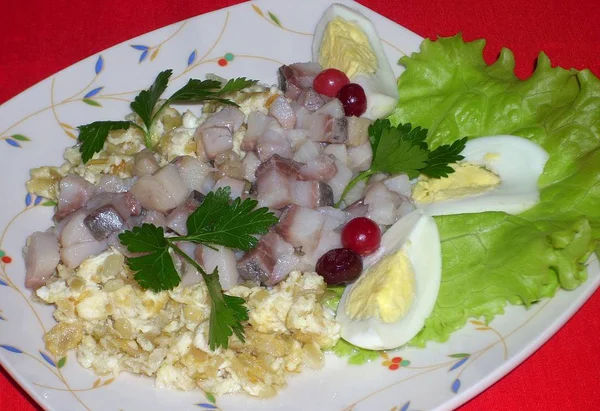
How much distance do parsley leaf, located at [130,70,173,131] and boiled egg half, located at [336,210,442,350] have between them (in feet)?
A: 4.47

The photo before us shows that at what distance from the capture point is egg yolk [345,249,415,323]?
3152 millimetres

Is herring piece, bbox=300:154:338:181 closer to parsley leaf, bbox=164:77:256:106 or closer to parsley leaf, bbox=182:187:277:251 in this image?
parsley leaf, bbox=182:187:277:251

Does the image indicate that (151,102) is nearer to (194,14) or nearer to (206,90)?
(206,90)

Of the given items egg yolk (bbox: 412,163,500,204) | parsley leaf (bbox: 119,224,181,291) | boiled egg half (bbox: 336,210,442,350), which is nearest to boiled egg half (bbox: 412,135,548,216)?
egg yolk (bbox: 412,163,500,204)

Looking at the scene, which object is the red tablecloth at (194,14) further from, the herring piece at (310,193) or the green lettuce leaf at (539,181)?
the herring piece at (310,193)

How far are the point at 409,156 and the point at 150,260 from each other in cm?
130

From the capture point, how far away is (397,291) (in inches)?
→ 125

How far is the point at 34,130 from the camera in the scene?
399 cm

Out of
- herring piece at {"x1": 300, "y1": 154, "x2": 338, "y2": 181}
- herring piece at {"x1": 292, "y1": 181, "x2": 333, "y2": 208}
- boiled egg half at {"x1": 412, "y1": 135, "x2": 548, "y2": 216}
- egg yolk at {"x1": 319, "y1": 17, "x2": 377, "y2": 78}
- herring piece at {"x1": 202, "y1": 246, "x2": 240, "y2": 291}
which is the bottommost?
boiled egg half at {"x1": 412, "y1": 135, "x2": 548, "y2": 216}

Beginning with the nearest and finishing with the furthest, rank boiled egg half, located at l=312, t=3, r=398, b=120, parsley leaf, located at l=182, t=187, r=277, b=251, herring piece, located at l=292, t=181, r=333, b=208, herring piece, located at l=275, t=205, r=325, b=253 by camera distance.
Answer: parsley leaf, located at l=182, t=187, r=277, b=251
herring piece, located at l=275, t=205, r=325, b=253
herring piece, located at l=292, t=181, r=333, b=208
boiled egg half, located at l=312, t=3, r=398, b=120

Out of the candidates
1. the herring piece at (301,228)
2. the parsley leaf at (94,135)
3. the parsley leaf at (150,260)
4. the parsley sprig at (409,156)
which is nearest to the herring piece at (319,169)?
the parsley sprig at (409,156)

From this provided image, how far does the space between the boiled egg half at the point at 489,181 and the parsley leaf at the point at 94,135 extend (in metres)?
1.55

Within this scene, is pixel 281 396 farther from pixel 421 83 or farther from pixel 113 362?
pixel 421 83

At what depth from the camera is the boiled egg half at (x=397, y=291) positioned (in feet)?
10.4
